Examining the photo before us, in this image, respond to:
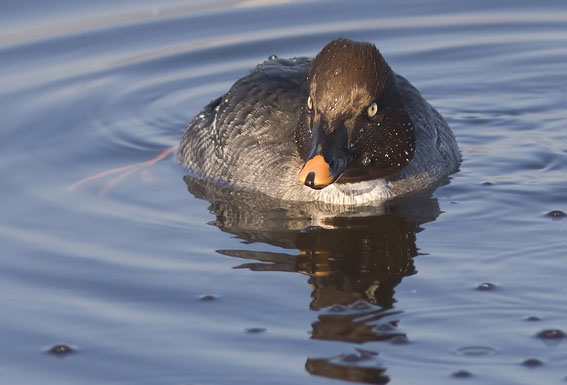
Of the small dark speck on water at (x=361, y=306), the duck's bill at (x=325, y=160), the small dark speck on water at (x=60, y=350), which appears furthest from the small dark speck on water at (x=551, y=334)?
the small dark speck on water at (x=60, y=350)

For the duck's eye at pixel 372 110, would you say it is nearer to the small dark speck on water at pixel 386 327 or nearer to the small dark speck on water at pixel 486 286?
the small dark speck on water at pixel 486 286

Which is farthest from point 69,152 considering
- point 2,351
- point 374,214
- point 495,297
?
point 495,297

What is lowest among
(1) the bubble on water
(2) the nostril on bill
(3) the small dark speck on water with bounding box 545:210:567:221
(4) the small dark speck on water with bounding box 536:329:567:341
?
(1) the bubble on water

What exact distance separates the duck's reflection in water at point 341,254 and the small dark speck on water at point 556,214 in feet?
3.98

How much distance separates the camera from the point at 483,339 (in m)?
10.3

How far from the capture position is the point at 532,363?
9.85m

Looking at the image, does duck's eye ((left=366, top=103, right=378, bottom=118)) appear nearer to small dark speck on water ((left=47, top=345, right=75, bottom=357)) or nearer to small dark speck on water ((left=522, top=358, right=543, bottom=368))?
small dark speck on water ((left=522, top=358, right=543, bottom=368))

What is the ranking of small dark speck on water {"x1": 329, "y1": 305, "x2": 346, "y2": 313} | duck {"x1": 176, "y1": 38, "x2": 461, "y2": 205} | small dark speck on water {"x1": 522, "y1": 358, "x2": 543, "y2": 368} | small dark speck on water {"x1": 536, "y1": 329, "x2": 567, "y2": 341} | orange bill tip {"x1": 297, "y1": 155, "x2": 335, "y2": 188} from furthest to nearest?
1. duck {"x1": 176, "y1": 38, "x2": 461, "y2": 205}
2. orange bill tip {"x1": 297, "y1": 155, "x2": 335, "y2": 188}
3. small dark speck on water {"x1": 329, "y1": 305, "x2": 346, "y2": 313}
4. small dark speck on water {"x1": 536, "y1": 329, "x2": 567, "y2": 341}
5. small dark speck on water {"x1": 522, "y1": 358, "x2": 543, "y2": 368}

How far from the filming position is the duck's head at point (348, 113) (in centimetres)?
1250

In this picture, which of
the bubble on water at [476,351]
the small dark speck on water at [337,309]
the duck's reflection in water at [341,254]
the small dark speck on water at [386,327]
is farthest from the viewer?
the small dark speck on water at [337,309]

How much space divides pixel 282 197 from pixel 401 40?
5.95m

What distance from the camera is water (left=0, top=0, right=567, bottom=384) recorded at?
33.8ft

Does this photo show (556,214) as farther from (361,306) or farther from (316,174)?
(361,306)

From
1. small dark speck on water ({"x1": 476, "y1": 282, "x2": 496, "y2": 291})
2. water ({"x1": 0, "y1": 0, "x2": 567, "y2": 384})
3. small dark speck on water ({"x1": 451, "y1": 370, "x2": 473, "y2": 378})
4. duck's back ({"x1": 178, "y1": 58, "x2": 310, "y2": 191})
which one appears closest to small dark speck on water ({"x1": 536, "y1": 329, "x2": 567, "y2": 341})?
water ({"x1": 0, "y1": 0, "x2": 567, "y2": 384})
